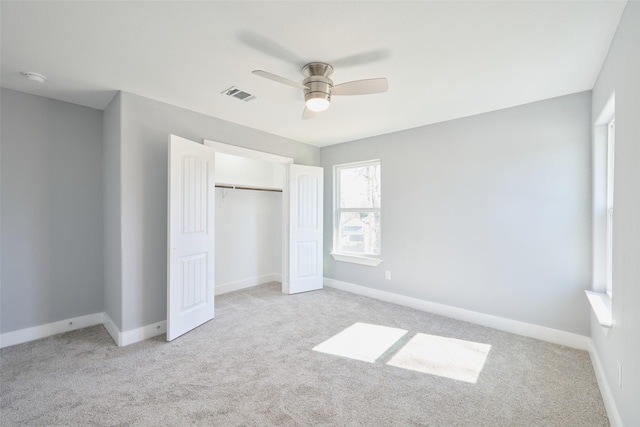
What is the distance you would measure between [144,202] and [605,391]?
414 cm

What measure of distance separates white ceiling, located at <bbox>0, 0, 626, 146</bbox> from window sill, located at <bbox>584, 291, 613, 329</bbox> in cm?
186

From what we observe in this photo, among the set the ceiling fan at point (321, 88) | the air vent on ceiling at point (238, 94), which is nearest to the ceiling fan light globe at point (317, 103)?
the ceiling fan at point (321, 88)

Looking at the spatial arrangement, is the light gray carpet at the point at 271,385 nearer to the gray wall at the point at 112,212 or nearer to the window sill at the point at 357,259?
the gray wall at the point at 112,212

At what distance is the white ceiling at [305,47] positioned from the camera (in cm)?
165

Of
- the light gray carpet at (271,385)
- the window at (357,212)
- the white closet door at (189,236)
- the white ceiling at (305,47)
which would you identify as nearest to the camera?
the white ceiling at (305,47)

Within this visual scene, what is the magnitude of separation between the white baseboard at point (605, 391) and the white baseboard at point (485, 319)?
17cm

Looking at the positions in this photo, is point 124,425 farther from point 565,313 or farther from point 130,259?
point 565,313

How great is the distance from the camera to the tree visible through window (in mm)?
4418

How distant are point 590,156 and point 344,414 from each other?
3.11 metres

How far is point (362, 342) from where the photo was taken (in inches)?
112

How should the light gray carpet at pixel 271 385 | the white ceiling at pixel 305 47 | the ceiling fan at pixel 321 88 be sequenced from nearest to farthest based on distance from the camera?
1. the white ceiling at pixel 305 47
2. the light gray carpet at pixel 271 385
3. the ceiling fan at pixel 321 88

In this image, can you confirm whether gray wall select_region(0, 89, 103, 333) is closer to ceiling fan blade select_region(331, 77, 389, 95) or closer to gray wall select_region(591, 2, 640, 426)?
ceiling fan blade select_region(331, 77, 389, 95)

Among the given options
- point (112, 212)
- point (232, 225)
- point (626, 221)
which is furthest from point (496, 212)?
point (112, 212)

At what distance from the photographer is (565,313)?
2.79 m
